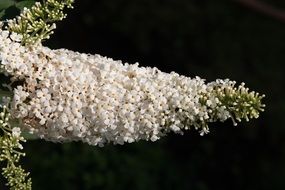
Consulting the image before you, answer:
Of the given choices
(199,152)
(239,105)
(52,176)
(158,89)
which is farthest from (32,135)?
(199,152)

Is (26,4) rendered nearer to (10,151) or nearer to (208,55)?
(10,151)

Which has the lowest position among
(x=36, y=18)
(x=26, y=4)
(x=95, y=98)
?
(x=95, y=98)

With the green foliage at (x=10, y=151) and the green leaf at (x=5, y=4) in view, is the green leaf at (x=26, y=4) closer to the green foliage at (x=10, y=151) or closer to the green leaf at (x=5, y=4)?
the green leaf at (x=5, y=4)

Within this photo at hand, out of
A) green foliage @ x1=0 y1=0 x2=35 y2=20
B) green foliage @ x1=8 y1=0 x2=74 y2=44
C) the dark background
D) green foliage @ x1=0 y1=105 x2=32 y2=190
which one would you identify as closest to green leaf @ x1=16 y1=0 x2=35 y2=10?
green foliage @ x1=0 y1=0 x2=35 y2=20

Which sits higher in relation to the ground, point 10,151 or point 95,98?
point 95,98

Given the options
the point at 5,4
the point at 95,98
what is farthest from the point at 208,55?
the point at 95,98

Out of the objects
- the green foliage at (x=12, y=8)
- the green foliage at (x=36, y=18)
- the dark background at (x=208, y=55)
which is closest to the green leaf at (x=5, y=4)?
the green foliage at (x=12, y=8)
